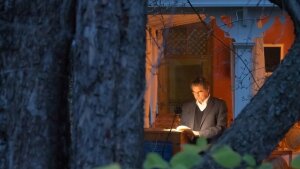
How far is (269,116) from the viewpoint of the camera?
105 inches

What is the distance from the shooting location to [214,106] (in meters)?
6.96

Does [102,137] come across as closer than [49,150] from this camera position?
Yes

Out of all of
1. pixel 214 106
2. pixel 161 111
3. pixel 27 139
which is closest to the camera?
pixel 27 139

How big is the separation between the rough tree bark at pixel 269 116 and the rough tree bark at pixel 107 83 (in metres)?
0.38

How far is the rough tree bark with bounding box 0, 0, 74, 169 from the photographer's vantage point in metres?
2.66

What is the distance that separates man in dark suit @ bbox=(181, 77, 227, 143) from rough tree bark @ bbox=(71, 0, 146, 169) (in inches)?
168

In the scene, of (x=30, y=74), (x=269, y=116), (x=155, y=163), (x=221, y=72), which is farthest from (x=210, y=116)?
(x=221, y=72)

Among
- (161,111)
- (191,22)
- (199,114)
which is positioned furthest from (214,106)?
(161,111)

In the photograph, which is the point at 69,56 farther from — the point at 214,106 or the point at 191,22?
the point at 191,22

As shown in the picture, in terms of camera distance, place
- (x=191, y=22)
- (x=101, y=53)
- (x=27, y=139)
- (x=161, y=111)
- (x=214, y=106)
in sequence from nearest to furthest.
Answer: (x=101, y=53) → (x=27, y=139) → (x=214, y=106) → (x=191, y=22) → (x=161, y=111)

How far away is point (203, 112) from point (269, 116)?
Result: 172 inches

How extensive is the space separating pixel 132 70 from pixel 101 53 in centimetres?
12

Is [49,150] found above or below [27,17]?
below

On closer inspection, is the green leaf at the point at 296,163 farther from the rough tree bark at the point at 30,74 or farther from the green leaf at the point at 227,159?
the rough tree bark at the point at 30,74
